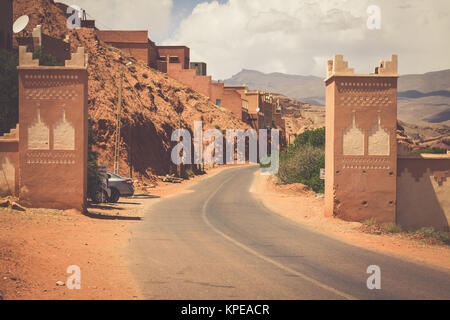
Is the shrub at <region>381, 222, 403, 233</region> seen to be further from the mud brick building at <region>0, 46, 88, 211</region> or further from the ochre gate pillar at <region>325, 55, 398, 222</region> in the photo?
the mud brick building at <region>0, 46, 88, 211</region>

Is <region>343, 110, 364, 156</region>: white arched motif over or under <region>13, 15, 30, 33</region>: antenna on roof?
under

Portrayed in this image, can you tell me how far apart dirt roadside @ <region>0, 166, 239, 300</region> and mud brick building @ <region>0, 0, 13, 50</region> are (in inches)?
1140

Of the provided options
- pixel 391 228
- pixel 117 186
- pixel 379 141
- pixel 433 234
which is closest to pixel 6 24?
pixel 117 186

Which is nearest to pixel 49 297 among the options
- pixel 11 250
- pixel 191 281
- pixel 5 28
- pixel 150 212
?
pixel 191 281

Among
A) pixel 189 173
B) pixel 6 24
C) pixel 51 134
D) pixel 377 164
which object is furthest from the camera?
pixel 189 173

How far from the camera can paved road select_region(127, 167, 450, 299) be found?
315 inches

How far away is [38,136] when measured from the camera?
18703 millimetres

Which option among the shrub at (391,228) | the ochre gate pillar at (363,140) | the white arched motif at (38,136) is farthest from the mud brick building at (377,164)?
the white arched motif at (38,136)

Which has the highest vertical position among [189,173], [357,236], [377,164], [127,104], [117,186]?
[127,104]

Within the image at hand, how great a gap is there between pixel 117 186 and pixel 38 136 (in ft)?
32.6

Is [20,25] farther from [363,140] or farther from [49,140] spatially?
[363,140]

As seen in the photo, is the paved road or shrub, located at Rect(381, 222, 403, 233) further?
shrub, located at Rect(381, 222, 403, 233)

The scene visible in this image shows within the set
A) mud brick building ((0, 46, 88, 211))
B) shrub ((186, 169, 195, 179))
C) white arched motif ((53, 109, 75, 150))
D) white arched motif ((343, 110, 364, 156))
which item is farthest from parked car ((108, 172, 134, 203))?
shrub ((186, 169, 195, 179))
